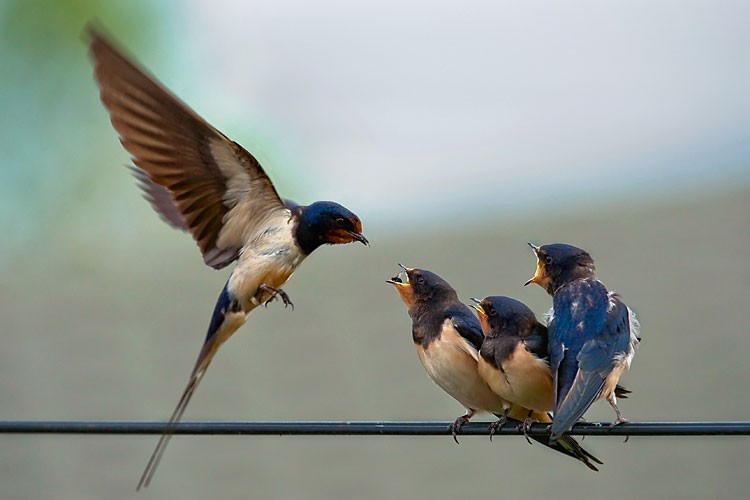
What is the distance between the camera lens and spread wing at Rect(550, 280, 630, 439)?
140 inches

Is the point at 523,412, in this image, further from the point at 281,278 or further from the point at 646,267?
the point at 646,267

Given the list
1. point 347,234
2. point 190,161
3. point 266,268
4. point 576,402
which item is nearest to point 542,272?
point 347,234

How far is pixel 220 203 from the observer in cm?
431

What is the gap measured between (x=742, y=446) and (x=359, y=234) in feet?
9.74

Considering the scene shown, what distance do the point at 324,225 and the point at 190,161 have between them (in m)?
0.49

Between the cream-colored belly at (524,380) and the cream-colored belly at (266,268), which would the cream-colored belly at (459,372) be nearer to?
the cream-colored belly at (524,380)

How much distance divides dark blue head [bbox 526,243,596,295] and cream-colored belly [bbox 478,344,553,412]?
0.47 metres

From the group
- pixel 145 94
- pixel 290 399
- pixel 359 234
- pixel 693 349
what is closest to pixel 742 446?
pixel 693 349

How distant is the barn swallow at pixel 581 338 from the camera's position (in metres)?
3.59

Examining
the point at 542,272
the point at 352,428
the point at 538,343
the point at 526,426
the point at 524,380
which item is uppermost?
the point at 542,272

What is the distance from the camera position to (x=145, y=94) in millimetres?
4051

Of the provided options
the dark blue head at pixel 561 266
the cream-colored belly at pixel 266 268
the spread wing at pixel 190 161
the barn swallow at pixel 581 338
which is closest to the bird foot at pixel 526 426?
the barn swallow at pixel 581 338

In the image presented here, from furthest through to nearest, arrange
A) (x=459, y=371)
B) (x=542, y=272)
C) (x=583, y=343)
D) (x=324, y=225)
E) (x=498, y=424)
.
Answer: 1. (x=542, y=272)
2. (x=324, y=225)
3. (x=459, y=371)
4. (x=498, y=424)
5. (x=583, y=343)

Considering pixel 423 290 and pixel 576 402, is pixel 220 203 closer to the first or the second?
pixel 423 290
